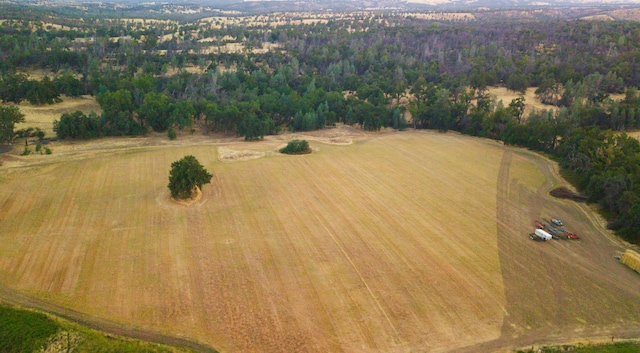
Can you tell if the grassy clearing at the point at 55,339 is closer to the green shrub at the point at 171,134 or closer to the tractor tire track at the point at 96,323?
the tractor tire track at the point at 96,323

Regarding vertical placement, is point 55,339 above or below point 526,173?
above

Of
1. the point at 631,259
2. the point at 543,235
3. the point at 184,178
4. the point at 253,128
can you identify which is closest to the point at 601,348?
the point at 631,259

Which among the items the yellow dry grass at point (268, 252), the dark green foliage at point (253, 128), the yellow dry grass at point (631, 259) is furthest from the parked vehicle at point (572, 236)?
the dark green foliage at point (253, 128)

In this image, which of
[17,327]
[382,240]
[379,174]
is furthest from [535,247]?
[17,327]

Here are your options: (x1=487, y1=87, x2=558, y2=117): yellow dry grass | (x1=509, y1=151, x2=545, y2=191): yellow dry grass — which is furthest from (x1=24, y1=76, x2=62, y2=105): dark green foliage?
(x1=487, y1=87, x2=558, y2=117): yellow dry grass

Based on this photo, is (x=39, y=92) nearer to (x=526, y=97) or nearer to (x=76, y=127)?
(x=76, y=127)

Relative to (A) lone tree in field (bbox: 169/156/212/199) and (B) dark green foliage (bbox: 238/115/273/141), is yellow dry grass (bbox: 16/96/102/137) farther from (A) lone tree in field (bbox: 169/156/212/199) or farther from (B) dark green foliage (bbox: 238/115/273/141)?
(A) lone tree in field (bbox: 169/156/212/199)

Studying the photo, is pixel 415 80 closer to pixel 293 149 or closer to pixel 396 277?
pixel 293 149

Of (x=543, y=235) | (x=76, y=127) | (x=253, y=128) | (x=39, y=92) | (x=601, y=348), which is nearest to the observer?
(x=601, y=348)
